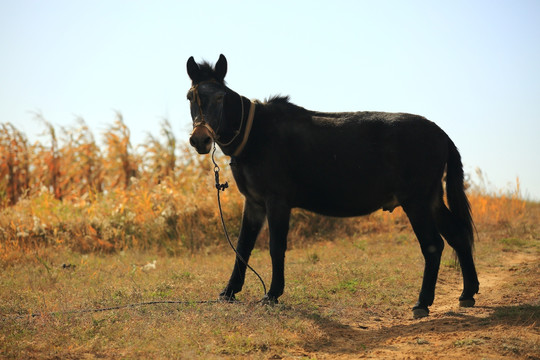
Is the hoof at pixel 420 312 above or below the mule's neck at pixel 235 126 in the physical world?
below

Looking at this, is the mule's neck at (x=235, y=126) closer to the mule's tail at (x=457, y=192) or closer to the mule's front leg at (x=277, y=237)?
the mule's front leg at (x=277, y=237)

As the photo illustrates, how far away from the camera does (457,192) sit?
6.52 m

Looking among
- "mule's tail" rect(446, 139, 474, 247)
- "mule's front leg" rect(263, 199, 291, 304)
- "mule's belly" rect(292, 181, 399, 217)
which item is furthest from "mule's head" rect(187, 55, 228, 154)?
"mule's tail" rect(446, 139, 474, 247)

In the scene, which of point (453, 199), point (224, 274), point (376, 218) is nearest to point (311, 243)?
point (376, 218)

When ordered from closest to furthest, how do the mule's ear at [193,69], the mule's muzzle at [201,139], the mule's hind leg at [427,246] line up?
the mule's muzzle at [201,139]
the mule's hind leg at [427,246]
the mule's ear at [193,69]

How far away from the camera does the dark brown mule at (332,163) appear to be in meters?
6.14

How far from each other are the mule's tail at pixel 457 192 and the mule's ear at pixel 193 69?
3.09 metres

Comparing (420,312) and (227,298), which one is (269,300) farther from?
(420,312)

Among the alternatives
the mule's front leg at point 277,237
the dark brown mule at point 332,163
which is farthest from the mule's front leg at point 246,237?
the mule's front leg at point 277,237

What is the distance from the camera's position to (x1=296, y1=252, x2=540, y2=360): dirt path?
14.6 feet

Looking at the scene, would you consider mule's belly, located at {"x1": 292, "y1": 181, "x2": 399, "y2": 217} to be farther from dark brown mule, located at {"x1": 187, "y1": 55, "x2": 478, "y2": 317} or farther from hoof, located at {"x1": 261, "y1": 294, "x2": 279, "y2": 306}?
hoof, located at {"x1": 261, "y1": 294, "x2": 279, "y2": 306}

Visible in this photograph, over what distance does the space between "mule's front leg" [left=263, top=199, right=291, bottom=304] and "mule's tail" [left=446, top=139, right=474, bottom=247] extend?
6.60ft

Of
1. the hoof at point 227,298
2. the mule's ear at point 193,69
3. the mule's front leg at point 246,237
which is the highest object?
the mule's ear at point 193,69

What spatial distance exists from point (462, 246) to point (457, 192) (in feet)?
2.10
